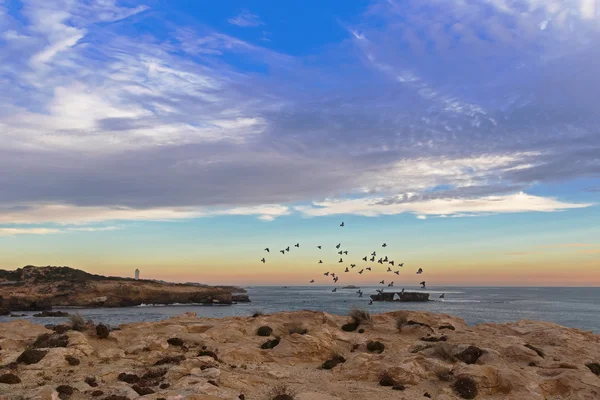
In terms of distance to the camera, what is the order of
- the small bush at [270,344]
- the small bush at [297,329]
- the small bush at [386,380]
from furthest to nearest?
the small bush at [297,329] < the small bush at [270,344] < the small bush at [386,380]

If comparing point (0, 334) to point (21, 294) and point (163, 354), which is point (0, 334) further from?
point (21, 294)

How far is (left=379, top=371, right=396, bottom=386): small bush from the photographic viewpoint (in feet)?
90.7

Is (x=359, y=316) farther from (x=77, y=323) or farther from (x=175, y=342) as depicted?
(x=77, y=323)

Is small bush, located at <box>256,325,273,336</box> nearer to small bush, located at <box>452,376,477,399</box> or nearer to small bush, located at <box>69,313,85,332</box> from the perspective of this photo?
small bush, located at <box>69,313,85,332</box>

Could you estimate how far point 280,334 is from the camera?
1619 inches

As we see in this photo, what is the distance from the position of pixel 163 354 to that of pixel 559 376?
28.5 metres

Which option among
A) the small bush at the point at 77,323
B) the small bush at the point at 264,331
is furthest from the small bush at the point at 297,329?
the small bush at the point at 77,323

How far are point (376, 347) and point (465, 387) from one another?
1108 centimetres

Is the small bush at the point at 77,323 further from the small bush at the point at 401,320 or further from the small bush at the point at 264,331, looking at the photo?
the small bush at the point at 401,320

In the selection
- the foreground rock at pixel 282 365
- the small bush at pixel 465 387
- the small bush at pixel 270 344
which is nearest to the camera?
the foreground rock at pixel 282 365

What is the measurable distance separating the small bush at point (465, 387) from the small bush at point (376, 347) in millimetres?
9773

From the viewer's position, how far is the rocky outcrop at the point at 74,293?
419ft

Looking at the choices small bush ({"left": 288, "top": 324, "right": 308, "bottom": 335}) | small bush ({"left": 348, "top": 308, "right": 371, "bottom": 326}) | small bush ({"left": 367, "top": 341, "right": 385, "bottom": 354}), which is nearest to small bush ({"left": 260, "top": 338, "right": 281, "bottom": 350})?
small bush ({"left": 288, "top": 324, "right": 308, "bottom": 335})

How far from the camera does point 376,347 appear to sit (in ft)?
121
